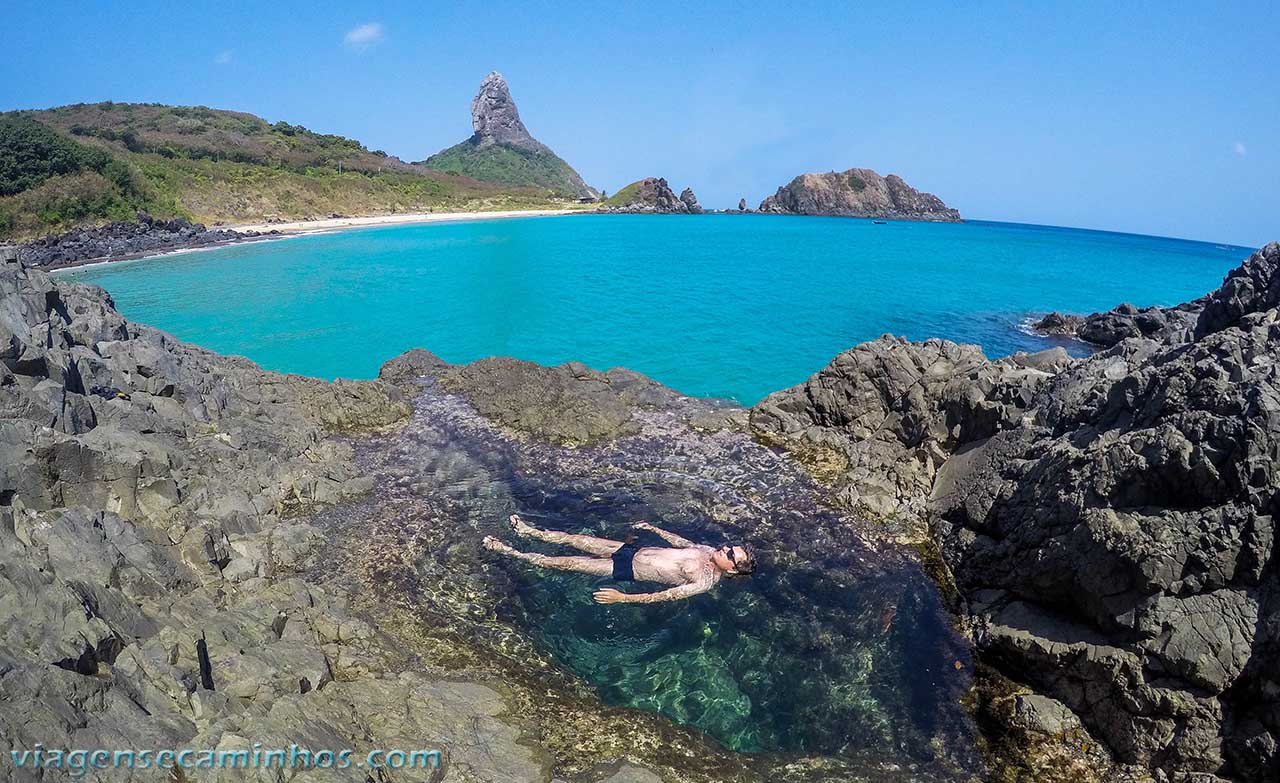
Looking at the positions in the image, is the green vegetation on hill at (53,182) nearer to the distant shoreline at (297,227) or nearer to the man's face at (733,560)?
the distant shoreline at (297,227)

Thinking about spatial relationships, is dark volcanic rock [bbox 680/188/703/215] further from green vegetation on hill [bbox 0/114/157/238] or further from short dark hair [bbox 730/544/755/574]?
short dark hair [bbox 730/544/755/574]

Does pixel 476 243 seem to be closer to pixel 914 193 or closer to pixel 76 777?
pixel 76 777

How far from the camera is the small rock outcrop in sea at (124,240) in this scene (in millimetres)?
52094

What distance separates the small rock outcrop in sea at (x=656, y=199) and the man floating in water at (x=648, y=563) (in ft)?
499

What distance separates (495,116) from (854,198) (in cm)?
10298

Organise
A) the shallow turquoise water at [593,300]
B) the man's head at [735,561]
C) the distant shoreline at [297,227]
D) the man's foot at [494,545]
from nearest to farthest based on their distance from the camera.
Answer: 1. the man's head at [735,561]
2. the man's foot at [494,545]
3. the shallow turquoise water at [593,300]
4. the distant shoreline at [297,227]

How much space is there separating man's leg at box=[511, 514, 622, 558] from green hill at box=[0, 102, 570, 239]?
70.1 metres

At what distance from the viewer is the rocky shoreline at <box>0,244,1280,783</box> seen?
7.28 metres

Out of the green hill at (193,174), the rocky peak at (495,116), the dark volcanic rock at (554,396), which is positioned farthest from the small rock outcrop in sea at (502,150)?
the dark volcanic rock at (554,396)

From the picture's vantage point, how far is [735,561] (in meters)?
11.6

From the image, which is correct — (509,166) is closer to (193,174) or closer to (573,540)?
(193,174)

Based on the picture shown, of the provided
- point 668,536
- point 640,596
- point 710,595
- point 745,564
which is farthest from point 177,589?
point 745,564

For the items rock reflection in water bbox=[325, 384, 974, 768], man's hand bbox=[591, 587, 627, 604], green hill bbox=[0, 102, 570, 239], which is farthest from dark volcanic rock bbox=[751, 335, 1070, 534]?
green hill bbox=[0, 102, 570, 239]

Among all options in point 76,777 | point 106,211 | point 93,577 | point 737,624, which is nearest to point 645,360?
point 737,624
